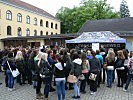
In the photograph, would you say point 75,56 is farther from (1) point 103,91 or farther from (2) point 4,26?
(2) point 4,26

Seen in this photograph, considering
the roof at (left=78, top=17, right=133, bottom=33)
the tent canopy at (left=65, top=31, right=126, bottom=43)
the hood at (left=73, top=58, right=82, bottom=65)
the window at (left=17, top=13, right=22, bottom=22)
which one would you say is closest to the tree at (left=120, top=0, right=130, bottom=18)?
the roof at (left=78, top=17, right=133, bottom=33)

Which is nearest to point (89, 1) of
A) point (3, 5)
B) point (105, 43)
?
point (3, 5)

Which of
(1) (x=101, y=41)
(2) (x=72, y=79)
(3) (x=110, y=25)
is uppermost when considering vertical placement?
(3) (x=110, y=25)

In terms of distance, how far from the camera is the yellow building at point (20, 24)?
100 feet

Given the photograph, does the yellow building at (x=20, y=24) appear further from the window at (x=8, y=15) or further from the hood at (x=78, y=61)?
the hood at (x=78, y=61)

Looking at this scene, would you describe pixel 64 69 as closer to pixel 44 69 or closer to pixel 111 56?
pixel 44 69

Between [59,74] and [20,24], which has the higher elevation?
[20,24]

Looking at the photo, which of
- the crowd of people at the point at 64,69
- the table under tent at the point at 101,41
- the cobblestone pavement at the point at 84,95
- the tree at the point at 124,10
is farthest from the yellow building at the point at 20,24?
the tree at the point at 124,10

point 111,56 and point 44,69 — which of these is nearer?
point 44,69

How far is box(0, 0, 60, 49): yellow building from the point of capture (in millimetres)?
30591

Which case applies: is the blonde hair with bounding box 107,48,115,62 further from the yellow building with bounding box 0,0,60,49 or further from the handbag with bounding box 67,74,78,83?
the yellow building with bounding box 0,0,60,49

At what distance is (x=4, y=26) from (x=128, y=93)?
33610 millimetres

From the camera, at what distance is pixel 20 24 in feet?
137

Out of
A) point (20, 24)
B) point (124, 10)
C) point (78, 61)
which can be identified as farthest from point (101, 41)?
point (124, 10)
